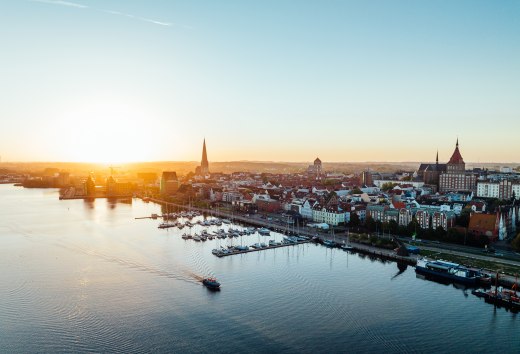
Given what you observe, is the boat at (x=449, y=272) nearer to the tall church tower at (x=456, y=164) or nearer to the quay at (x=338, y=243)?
the quay at (x=338, y=243)

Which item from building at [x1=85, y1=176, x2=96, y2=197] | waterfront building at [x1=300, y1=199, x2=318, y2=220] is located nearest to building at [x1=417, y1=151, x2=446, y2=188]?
waterfront building at [x1=300, y1=199, x2=318, y2=220]

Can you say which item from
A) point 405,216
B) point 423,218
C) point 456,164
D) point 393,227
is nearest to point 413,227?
point 393,227

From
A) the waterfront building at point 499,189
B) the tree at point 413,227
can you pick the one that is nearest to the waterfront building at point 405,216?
the tree at point 413,227

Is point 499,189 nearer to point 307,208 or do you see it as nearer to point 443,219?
point 443,219

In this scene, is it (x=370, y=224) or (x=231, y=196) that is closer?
(x=370, y=224)

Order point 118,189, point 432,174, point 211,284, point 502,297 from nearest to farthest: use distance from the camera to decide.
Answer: point 502,297, point 211,284, point 432,174, point 118,189

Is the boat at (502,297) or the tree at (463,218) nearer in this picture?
the boat at (502,297)

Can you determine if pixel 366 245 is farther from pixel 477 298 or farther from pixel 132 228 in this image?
pixel 132 228
